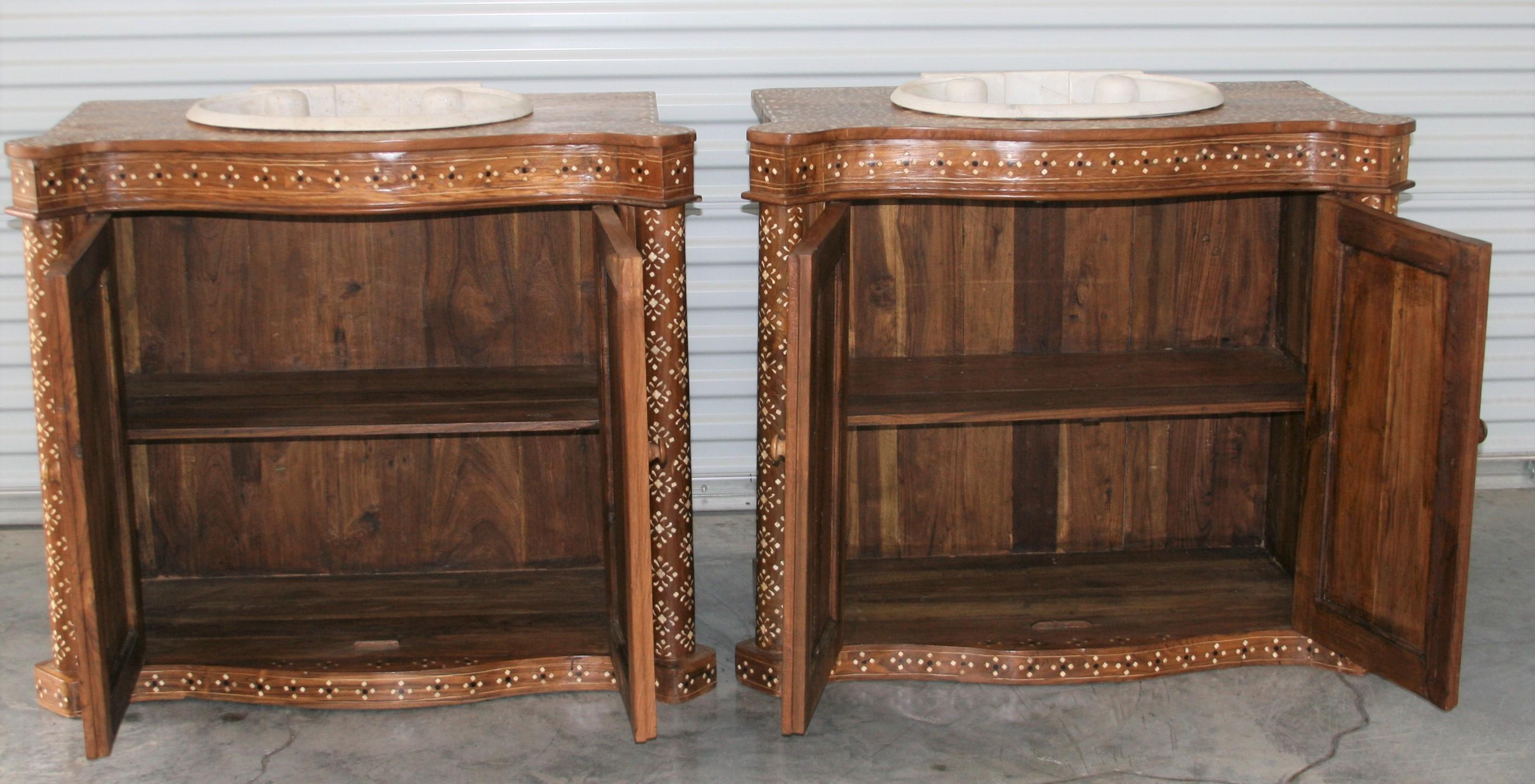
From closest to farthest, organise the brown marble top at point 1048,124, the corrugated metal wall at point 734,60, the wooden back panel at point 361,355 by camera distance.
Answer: the brown marble top at point 1048,124 → the wooden back panel at point 361,355 → the corrugated metal wall at point 734,60

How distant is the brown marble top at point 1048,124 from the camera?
2.98 metres

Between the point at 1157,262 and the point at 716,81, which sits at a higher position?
the point at 716,81

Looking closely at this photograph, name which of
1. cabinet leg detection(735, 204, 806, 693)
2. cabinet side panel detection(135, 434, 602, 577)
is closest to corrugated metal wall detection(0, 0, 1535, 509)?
cabinet side panel detection(135, 434, 602, 577)

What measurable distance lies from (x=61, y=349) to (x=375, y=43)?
1357 millimetres

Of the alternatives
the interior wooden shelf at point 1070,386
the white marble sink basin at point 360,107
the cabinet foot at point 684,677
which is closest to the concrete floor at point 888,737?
the cabinet foot at point 684,677

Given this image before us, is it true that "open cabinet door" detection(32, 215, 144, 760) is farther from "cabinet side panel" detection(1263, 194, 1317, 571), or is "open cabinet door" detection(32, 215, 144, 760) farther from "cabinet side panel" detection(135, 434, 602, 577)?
"cabinet side panel" detection(1263, 194, 1317, 571)

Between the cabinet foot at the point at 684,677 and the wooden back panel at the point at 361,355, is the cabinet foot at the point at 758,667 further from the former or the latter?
the wooden back panel at the point at 361,355

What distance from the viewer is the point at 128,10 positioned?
386cm

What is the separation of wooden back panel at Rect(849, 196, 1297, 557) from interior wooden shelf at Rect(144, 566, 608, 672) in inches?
29.2

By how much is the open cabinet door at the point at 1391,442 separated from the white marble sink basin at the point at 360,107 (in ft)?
5.10

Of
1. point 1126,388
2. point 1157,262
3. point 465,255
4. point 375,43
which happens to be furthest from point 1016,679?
point 375,43

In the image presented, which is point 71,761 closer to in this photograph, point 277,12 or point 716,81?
point 277,12

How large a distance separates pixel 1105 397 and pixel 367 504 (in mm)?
1628

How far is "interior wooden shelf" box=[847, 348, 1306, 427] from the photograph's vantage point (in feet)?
10.8
